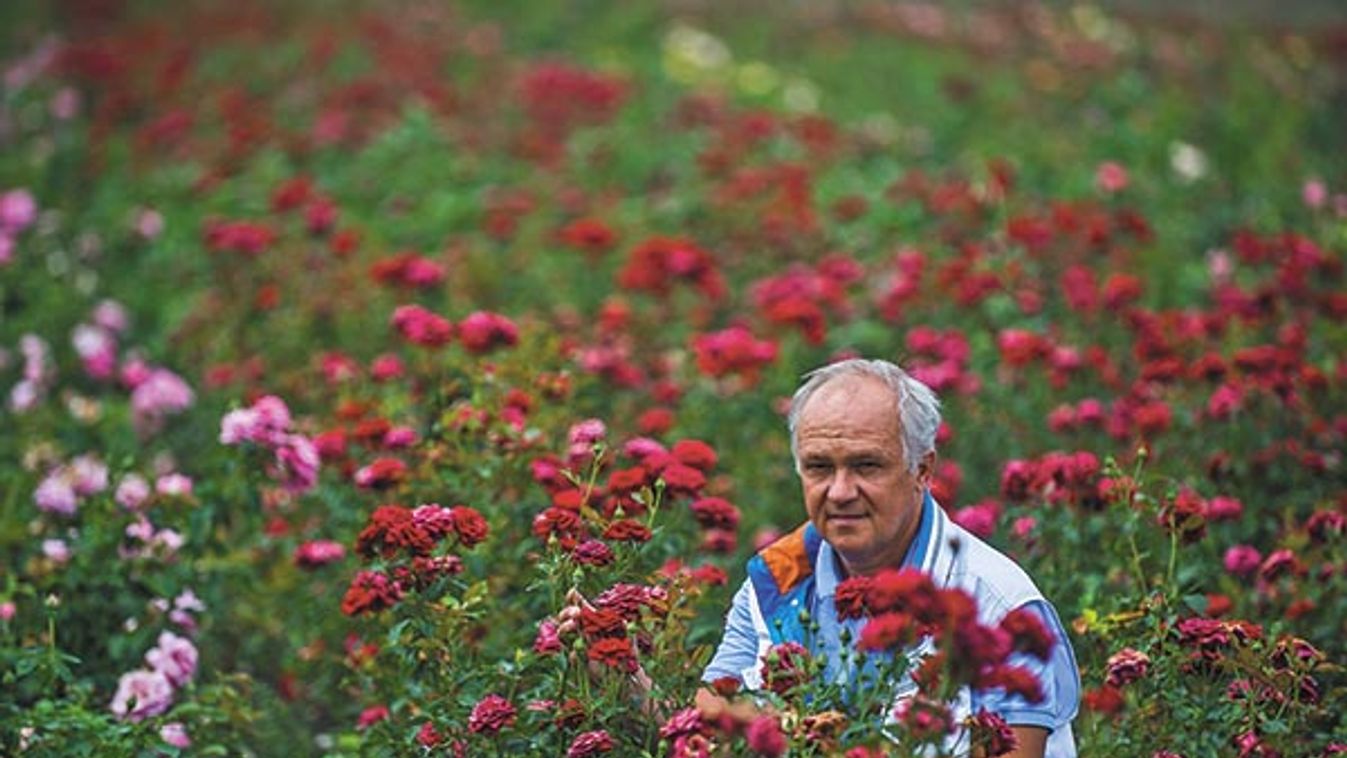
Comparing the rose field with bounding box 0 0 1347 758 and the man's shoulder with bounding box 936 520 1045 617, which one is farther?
the rose field with bounding box 0 0 1347 758

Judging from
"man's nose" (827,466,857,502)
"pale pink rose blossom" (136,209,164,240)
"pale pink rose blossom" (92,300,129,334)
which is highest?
"man's nose" (827,466,857,502)

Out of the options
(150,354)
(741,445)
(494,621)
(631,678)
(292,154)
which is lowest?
(292,154)

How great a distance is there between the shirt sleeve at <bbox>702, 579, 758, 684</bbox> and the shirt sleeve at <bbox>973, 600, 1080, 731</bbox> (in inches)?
17.0

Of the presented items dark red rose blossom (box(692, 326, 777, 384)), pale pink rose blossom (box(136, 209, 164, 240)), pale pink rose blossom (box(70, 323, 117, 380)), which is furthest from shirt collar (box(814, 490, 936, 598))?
pale pink rose blossom (box(136, 209, 164, 240))

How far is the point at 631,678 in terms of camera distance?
2.89 m

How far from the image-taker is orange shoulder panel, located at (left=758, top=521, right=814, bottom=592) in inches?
122

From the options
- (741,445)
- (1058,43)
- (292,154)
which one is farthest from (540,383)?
(1058,43)

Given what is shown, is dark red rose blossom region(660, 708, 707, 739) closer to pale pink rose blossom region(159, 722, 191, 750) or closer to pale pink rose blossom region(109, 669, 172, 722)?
pale pink rose blossom region(159, 722, 191, 750)

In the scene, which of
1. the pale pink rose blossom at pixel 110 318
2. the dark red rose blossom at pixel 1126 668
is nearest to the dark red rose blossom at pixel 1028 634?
the dark red rose blossom at pixel 1126 668

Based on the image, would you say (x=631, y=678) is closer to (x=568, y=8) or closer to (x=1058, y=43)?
(x=1058, y=43)

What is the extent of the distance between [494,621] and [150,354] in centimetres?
291

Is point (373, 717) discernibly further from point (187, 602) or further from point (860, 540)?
point (860, 540)

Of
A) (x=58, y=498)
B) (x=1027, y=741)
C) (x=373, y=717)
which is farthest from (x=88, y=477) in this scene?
(x=1027, y=741)

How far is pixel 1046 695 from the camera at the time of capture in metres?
2.71
